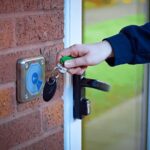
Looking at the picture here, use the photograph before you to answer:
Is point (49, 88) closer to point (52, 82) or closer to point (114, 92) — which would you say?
point (52, 82)

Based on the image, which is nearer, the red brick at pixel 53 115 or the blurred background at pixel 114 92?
the red brick at pixel 53 115

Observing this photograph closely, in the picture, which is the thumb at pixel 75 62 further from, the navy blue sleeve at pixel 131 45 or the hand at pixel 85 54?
the navy blue sleeve at pixel 131 45

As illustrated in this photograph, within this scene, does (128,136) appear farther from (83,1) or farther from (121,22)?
(83,1)

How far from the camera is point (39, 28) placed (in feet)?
4.25

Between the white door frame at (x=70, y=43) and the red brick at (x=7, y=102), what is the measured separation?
267mm

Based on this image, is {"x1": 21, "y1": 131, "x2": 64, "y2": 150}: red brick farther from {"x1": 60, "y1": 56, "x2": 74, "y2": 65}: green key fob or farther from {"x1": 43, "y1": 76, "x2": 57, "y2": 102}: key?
{"x1": 60, "y1": 56, "x2": 74, "y2": 65}: green key fob

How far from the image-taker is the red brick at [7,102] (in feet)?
3.97

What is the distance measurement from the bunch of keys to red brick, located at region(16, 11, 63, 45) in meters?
0.11

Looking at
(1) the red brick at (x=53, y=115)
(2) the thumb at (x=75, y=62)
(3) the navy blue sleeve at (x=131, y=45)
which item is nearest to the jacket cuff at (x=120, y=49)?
(3) the navy blue sleeve at (x=131, y=45)

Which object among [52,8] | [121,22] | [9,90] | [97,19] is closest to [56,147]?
[9,90]

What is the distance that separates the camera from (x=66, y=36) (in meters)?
1.43

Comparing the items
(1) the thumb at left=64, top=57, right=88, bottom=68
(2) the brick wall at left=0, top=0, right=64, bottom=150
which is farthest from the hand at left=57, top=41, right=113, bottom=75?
(2) the brick wall at left=0, top=0, right=64, bottom=150

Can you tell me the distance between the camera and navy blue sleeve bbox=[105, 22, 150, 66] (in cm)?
131

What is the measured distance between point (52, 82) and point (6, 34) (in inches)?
8.1
